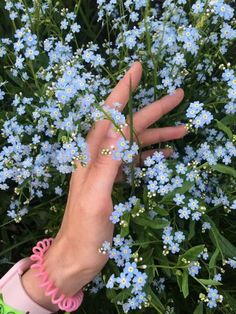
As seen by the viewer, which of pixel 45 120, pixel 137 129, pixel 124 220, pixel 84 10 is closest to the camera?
pixel 124 220

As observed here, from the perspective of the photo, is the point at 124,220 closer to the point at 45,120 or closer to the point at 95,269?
the point at 95,269

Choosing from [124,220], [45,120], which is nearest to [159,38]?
[45,120]

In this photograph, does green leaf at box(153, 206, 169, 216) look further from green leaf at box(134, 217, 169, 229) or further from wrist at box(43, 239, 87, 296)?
wrist at box(43, 239, 87, 296)

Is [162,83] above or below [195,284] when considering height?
above

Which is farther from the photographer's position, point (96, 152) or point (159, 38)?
point (159, 38)

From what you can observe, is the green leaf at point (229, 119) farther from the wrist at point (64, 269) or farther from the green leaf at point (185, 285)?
the wrist at point (64, 269)

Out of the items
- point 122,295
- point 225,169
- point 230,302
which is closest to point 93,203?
point 122,295
